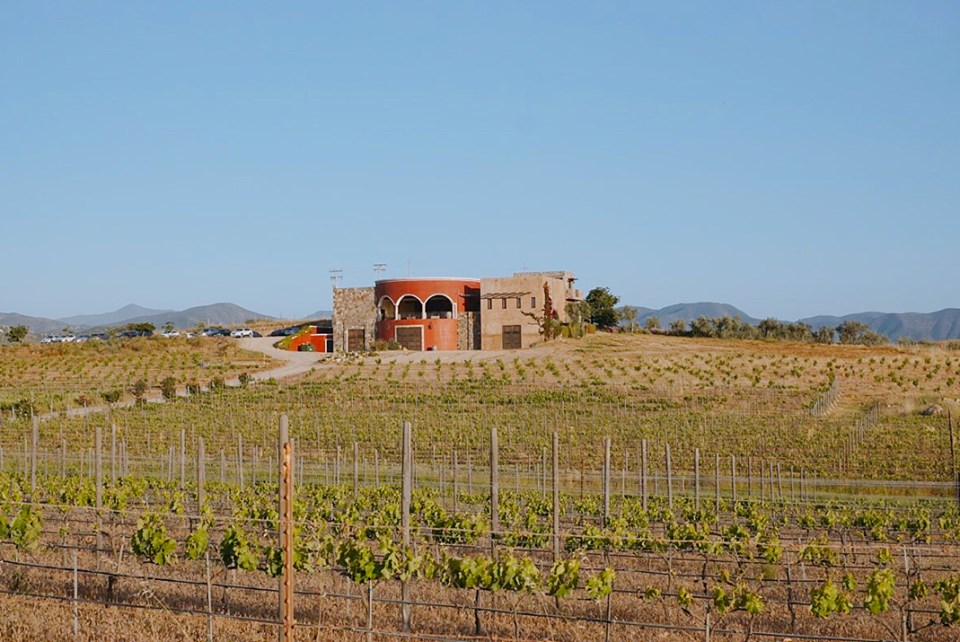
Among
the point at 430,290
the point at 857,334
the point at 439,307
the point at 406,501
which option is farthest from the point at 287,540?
the point at 857,334

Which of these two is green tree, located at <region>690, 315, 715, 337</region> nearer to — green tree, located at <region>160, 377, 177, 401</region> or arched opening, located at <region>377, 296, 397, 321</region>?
arched opening, located at <region>377, 296, 397, 321</region>

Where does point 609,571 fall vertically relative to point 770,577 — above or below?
above

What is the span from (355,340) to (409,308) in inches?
149

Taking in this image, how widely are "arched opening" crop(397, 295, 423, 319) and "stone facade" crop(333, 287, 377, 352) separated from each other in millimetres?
1583

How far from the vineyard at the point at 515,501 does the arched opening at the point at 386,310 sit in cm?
800

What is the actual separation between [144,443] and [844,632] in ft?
85.7

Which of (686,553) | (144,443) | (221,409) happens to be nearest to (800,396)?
(221,409)

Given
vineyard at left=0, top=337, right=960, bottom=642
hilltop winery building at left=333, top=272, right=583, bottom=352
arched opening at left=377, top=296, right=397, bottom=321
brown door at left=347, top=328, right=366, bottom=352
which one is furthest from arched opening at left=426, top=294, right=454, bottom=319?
vineyard at left=0, top=337, right=960, bottom=642

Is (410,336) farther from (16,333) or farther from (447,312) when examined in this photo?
(16,333)

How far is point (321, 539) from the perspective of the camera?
11.4 metres

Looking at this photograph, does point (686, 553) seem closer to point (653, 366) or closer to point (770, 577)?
point (770, 577)

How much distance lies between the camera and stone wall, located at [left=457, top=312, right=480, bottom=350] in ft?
213

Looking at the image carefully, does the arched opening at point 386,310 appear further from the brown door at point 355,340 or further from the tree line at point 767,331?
the tree line at point 767,331

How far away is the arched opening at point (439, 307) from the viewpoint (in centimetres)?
6612
